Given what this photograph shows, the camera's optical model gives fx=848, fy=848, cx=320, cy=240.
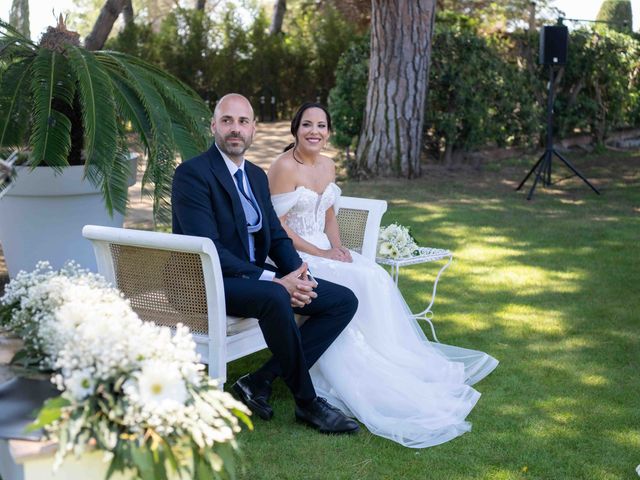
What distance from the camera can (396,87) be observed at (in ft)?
35.2

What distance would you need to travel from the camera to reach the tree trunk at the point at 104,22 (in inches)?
352

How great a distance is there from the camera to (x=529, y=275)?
267 inches

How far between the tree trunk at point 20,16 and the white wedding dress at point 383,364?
3.25 metres

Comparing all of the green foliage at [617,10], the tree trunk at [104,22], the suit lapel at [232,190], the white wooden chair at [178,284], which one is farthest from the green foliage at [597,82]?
the white wooden chair at [178,284]

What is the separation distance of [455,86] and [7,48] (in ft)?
23.7

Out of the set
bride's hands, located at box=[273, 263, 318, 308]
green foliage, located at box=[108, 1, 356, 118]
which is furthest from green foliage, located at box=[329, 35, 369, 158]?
bride's hands, located at box=[273, 263, 318, 308]

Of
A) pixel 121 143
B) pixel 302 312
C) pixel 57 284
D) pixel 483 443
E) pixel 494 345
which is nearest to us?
pixel 57 284

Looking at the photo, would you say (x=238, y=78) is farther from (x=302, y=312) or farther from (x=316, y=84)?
(x=302, y=312)

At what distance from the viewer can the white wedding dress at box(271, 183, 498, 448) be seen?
385cm

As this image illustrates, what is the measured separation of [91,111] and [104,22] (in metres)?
4.22

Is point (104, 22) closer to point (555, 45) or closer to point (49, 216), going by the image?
point (49, 216)

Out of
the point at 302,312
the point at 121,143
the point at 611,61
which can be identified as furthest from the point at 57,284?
the point at 611,61

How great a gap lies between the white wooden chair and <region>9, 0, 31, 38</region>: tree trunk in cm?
Result: 363

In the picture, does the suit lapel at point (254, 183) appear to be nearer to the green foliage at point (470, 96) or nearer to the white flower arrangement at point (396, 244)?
the white flower arrangement at point (396, 244)
